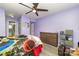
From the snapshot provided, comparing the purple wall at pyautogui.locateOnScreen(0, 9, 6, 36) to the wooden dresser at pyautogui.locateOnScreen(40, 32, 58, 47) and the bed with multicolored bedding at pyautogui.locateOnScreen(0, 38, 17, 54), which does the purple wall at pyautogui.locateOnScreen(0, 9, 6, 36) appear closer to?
the bed with multicolored bedding at pyautogui.locateOnScreen(0, 38, 17, 54)

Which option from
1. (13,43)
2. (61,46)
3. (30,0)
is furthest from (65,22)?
(13,43)

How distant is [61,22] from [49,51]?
0.49 m

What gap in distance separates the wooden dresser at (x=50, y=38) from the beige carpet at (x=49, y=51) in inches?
2.3

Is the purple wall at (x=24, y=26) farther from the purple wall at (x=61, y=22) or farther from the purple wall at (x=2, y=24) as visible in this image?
the purple wall at (x=2, y=24)

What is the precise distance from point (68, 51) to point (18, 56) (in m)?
0.77

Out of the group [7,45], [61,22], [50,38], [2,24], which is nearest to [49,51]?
[50,38]

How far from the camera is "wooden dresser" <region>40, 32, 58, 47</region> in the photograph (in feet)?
5.15

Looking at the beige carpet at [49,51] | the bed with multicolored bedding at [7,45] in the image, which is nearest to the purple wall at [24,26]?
the bed with multicolored bedding at [7,45]

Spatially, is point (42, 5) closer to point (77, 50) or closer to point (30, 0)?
point (30, 0)

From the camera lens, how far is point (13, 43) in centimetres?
153

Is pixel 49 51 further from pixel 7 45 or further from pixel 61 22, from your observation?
pixel 7 45

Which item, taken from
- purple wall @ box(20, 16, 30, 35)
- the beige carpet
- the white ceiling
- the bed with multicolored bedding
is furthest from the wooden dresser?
the bed with multicolored bedding

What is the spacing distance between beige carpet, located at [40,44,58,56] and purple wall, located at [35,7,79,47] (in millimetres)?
256

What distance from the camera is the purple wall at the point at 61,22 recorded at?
1.45 meters
